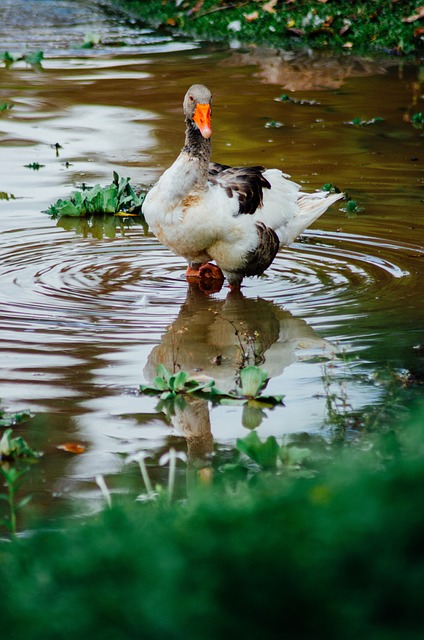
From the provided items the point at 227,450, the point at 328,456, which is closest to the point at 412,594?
the point at 328,456

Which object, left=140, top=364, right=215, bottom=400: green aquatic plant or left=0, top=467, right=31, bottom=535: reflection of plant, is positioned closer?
left=0, top=467, right=31, bottom=535: reflection of plant

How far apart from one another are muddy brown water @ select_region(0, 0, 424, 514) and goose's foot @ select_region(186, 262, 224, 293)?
13 cm

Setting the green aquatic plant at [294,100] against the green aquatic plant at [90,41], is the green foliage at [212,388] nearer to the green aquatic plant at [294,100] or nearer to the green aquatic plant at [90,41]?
the green aquatic plant at [294,100]

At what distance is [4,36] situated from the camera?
2069 centimetres

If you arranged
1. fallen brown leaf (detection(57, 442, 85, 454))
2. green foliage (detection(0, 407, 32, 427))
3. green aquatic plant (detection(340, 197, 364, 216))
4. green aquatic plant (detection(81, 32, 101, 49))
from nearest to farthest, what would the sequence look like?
fallen brown leaf (detection(57, 442, 85, 454)) < green foliage (detection(0, 407, 32, 427)) < green aquatic plant (detection(340, 197, 364, 216)) < green aquatic plant (detection(81, 32, 101, 49))

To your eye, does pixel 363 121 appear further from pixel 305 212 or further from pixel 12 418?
pixel 12 418

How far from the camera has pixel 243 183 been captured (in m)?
8.00

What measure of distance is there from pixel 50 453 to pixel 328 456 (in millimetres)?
1282

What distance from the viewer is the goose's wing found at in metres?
7.80

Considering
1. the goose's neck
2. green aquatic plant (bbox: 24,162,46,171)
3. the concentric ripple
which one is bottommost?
the concentric ripple

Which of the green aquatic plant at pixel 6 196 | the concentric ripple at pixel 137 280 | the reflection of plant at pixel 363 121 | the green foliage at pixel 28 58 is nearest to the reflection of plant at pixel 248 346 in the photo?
the concentric ripple at pixel 137 280

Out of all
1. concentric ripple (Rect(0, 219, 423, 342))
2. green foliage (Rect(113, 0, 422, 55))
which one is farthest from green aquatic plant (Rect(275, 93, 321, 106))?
concentric ripple (Rect(0, 219, 423, 342))

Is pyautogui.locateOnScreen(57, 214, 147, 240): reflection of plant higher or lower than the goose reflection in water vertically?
higher

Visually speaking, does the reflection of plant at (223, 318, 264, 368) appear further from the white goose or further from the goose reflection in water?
the white goose
